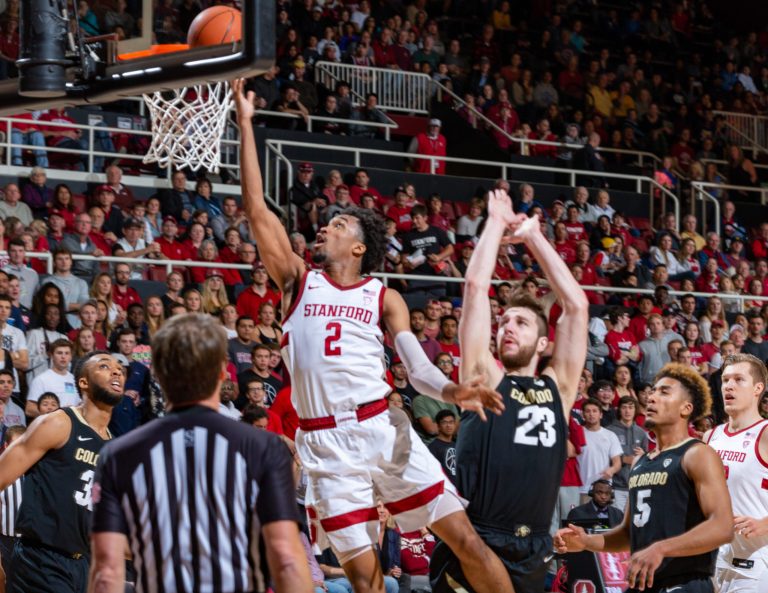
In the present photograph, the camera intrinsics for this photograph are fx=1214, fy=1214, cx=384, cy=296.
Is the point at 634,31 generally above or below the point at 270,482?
above

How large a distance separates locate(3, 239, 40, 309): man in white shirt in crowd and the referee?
8.23m

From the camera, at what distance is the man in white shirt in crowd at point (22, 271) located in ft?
37.4

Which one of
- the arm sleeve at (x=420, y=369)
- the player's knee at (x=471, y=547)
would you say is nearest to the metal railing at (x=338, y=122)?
the arm sleeve at (x=420, y=369)

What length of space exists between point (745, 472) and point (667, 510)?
1.38 meters

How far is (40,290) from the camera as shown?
11.3 metres

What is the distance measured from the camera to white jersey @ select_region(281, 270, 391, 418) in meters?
5.61

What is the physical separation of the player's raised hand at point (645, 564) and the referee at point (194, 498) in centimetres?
240

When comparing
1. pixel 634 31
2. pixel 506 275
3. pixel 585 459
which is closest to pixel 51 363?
pixel 585 459

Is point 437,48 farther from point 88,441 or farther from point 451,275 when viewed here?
point 88,441

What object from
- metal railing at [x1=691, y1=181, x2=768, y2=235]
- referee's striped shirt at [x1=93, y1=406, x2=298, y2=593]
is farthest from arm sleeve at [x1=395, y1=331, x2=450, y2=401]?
metal railing at [x1=691, y1=181, x2=768, y2=235]

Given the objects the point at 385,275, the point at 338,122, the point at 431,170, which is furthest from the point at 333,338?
the point at 338,122

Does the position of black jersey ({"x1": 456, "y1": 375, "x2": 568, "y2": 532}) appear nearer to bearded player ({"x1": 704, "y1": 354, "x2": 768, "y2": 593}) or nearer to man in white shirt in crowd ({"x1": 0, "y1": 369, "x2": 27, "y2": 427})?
bearded player ({"x1": 704, "y1": 354, "x2": 768, "y2": 593})

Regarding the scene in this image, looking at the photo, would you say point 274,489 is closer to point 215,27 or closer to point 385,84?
point 215,27

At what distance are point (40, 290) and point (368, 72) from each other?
8446 mm
